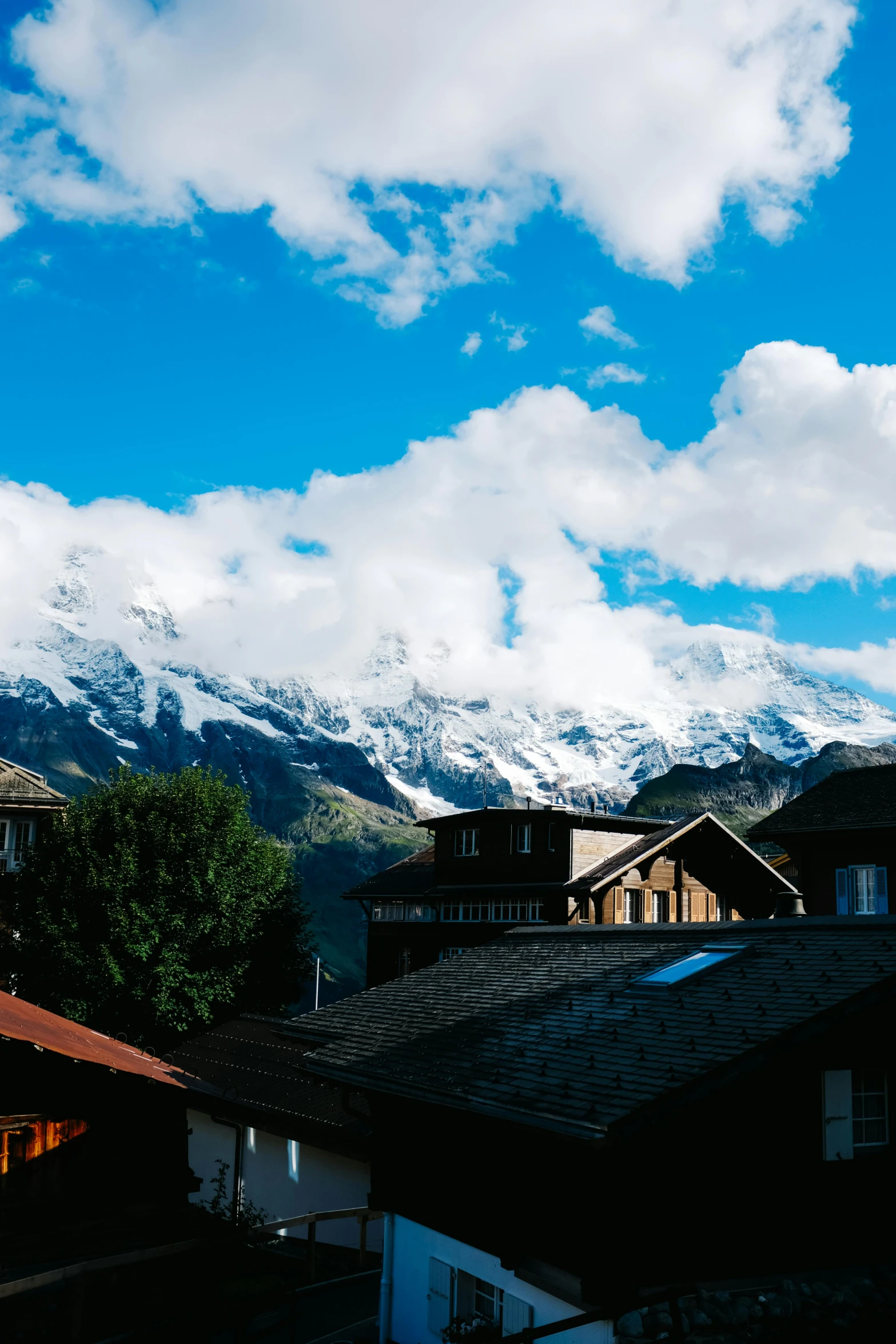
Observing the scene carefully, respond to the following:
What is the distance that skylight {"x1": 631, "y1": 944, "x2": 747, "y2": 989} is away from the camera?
581 inches

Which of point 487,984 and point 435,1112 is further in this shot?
point 487,984

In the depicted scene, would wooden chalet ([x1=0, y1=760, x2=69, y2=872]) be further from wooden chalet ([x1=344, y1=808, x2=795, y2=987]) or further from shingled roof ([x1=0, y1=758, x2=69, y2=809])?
wooden chalet ([x1=344, y1=808, x2=795, y2=987])

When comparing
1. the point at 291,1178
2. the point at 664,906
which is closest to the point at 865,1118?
the point at 291,1178

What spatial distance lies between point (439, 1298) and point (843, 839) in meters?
26.0

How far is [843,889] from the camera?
36.0 meters

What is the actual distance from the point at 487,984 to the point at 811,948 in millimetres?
6109

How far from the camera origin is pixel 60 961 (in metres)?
40.4

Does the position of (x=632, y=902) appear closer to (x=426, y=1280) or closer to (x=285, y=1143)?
(x=285, y=1143)

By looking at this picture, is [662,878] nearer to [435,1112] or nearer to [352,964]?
[435,1112]

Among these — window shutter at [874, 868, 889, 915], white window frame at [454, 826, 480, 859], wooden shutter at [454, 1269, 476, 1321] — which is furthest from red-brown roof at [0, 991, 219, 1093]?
white window frame at [454, 826, 480, 859]

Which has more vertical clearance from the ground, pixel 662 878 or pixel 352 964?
pixel 662 878

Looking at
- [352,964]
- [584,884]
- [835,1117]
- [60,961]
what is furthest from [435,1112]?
[352,964]

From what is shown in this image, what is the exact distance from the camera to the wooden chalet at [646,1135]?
11.8 meters

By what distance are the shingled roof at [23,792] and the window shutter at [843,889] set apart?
36.0 meters
